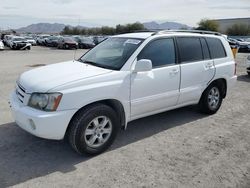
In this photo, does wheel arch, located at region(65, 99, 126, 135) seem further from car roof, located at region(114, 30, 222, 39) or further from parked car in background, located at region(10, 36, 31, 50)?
parked car in background, located at region(10, 36, 31, 50)

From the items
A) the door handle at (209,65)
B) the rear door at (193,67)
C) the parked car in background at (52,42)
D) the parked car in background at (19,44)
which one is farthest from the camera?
the parked car in background at (52,42)

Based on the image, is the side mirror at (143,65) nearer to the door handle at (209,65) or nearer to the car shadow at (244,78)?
the door handle at (209,65)

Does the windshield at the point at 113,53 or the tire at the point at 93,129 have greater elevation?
the windshield at the point at 113,53

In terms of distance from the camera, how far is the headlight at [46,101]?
3.47 meters

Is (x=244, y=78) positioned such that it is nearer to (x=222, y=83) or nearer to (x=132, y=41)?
(x=222, y=83)

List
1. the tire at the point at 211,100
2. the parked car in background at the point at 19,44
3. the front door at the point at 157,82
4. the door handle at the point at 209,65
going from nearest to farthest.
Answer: the front door at the point at 157,82 < the door handle at the point at 209,65 < the tire at the point at 211,100 < the parked car in background at the point at 19,44

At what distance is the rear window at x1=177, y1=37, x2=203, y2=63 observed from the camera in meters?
4.99

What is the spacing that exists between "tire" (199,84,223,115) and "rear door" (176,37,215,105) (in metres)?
0.22

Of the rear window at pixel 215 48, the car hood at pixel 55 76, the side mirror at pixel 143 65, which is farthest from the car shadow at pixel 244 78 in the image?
the car hood at pixel 55 76

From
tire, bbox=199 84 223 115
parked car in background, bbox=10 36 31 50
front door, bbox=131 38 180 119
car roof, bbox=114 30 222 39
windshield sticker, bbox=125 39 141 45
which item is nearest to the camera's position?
front door, bbox=131 38 180 119

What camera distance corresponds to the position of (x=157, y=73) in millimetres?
4473

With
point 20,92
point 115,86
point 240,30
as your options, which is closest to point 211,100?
point 115,86

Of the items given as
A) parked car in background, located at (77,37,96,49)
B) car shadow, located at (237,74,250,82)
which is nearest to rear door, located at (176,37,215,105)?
car shadow, located at (237,74,250,82)

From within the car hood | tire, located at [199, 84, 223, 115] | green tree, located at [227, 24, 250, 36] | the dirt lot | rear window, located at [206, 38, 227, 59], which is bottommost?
the dirt lot
